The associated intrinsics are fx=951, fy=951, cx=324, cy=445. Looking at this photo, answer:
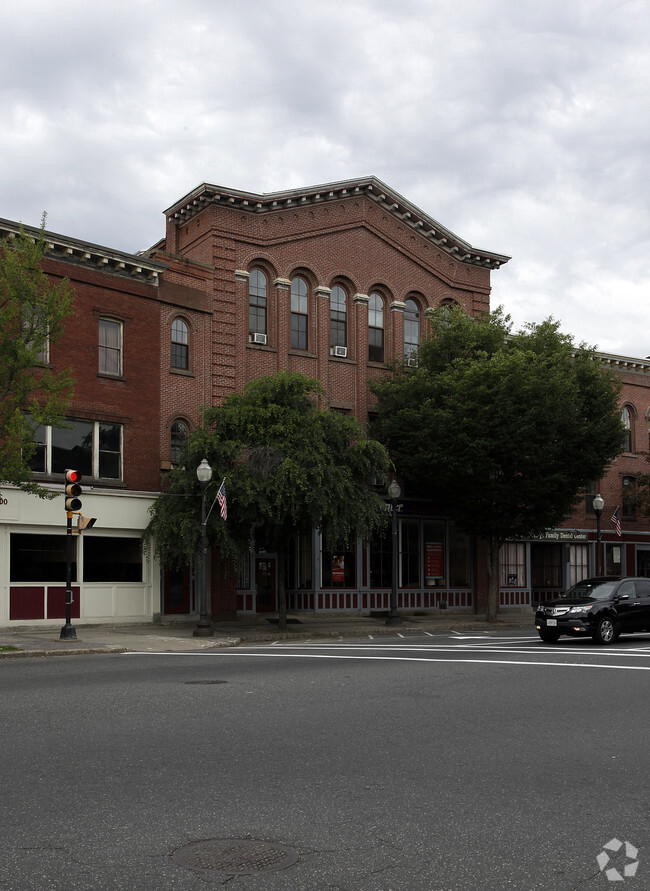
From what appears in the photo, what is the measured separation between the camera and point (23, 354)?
1961 centimetres

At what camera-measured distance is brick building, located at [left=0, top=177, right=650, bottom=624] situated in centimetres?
2706

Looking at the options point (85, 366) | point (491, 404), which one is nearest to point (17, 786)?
point (85, 366)

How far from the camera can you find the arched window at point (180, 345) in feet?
98.1

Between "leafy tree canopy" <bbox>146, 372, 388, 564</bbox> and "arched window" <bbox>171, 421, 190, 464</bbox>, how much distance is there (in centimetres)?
281

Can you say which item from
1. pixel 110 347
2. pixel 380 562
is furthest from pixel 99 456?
pixel 380 562

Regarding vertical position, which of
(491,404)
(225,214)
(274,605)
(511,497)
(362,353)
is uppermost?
(225,214)

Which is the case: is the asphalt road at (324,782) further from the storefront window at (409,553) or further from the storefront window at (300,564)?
the storefront window at (409,553)

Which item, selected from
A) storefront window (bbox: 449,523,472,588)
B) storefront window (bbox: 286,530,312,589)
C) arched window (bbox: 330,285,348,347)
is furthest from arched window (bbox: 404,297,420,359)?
storefront window (bbox: 286,530,312,589)

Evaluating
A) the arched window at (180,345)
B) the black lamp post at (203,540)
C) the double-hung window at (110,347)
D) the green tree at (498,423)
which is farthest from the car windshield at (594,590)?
the double-hung window at (110,347)

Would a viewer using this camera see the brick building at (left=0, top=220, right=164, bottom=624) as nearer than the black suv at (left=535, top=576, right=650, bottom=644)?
No

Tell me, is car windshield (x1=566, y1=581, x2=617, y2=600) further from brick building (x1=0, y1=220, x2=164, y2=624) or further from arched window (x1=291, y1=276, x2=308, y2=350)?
arched window (x1=291, y1=276, x2=308, y2=350)

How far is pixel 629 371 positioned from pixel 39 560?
31.1 meters

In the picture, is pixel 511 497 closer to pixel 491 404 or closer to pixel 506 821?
pixel 491 404

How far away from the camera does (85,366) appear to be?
2728 centimetres
